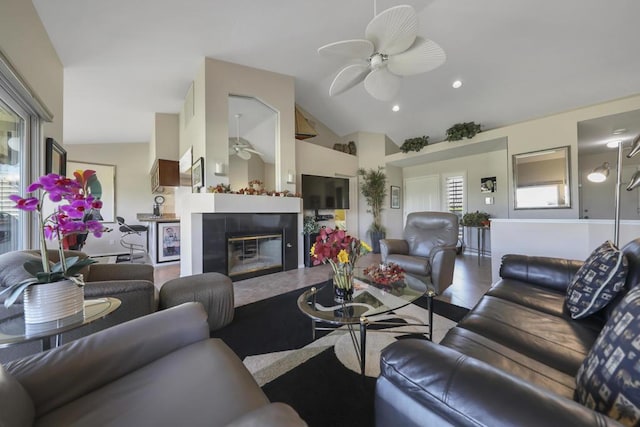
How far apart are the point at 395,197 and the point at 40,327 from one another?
6192mm

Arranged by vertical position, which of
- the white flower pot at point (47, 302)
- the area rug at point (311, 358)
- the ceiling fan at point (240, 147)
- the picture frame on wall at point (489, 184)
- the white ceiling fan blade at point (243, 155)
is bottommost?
the area rug at point (311, 358)

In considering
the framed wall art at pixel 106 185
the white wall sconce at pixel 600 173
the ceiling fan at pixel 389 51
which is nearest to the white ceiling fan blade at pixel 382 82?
the ceiling fan at pixel 389 51

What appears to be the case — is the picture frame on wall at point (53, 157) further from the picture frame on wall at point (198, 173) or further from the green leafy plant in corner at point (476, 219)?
the green leafy plant in corner at point (476, 219)

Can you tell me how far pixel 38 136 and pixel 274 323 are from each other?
9.22ft

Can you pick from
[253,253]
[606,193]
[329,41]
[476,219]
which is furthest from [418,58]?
[606,193]

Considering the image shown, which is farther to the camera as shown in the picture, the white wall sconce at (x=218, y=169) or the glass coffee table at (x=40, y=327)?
the white wall sconce at (x=218, y=169)

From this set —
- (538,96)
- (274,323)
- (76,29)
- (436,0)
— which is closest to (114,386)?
(274,323)

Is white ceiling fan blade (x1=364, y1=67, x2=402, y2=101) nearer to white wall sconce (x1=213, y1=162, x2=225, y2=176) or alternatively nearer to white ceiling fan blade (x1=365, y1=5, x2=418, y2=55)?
white ceiling fan blade (x1=365, y1=5, x2=418, y2=55)

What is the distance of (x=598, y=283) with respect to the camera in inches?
47.2

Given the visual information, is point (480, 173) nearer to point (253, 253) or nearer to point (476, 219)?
point (476, 219)

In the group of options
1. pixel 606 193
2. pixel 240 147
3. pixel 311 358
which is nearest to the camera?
pixel 311 358

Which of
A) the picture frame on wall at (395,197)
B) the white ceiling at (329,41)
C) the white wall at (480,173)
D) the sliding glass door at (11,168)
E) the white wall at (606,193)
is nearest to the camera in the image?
the sliding glass door at (11,168)

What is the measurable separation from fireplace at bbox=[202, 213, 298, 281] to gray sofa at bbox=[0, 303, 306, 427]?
2511 millimetres

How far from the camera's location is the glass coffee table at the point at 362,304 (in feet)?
4.59
